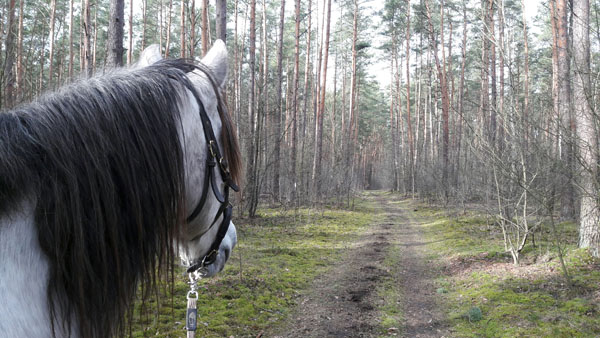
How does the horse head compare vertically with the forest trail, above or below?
above

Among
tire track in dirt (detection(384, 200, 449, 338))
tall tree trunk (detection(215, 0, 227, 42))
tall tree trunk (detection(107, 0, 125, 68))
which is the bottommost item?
tire track in dirt (detection(384, 200, 449, 338))

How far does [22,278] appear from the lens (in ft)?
2.47

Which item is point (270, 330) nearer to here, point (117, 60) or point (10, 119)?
point (117, 60)

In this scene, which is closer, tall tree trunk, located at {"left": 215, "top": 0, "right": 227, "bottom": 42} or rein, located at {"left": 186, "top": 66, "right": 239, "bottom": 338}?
rein, located at {"left": 186, "top": 66, "right": 239, "bottom": 338}

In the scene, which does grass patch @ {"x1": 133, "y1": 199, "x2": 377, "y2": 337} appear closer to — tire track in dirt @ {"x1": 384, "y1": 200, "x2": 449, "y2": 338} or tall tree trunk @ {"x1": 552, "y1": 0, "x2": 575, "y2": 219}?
tire track in dirt @ {"x1": 384, "y1": 200, "x2": 449, "y2": 338}

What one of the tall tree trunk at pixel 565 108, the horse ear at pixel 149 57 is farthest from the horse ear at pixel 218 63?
the tall tree trunk at pixel 565 108

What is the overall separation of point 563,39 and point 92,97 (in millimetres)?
10808

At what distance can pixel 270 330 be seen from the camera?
4.55 meters

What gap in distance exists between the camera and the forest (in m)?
5.74

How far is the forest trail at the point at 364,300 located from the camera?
464 centimetres

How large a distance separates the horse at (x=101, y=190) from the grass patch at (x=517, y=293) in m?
4.57

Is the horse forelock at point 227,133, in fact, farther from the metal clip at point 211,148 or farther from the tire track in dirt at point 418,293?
the tire track in dirt at point 418,293

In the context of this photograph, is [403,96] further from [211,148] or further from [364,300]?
[211,148]

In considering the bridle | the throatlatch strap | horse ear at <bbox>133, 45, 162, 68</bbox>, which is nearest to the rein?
the bridle
